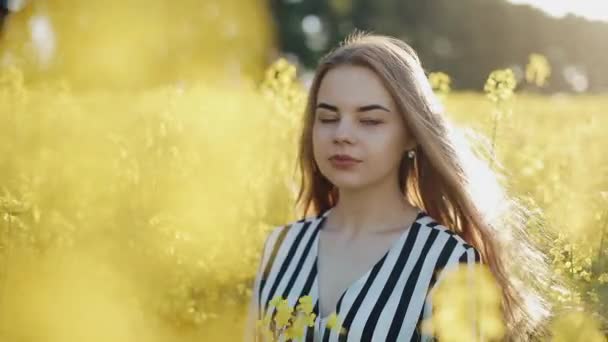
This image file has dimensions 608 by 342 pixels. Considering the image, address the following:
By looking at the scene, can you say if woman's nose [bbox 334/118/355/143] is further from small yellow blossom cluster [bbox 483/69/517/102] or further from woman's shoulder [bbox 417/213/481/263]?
small yellow blossom cluster [bbox 483/69/517/102]

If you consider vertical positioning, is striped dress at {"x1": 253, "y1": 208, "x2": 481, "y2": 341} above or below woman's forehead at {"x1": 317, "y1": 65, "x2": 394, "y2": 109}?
below

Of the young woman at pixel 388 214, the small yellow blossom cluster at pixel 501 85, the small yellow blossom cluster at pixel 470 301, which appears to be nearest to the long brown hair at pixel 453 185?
the young woman at pixel 388 214

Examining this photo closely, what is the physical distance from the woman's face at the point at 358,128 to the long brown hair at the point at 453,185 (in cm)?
3

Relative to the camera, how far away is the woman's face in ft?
9.64

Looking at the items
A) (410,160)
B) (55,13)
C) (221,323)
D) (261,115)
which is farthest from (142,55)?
(410,160)

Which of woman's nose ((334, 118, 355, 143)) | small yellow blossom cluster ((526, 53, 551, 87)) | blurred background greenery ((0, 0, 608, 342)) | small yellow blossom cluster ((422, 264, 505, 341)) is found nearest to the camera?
small yellow blossom cluster ((422, 264, 505, 341))

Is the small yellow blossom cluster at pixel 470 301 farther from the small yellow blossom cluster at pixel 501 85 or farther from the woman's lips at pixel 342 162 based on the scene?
the small yellow blossom cluster at pixel 501 85

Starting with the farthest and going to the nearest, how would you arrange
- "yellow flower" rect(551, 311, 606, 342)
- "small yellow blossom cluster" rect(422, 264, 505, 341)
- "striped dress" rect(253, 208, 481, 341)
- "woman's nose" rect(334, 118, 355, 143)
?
"woman's nose" rect(334, 118, 355, 143) < "striped dress" rect(253, 208, 481, 341) < "small yellow blossom cluster" rect(422, 264, 505, 341) < "yellow flower" rect(551, 311, 606, 342)

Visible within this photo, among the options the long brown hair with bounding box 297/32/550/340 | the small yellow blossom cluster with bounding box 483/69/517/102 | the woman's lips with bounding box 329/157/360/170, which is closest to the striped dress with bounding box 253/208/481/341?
the long brown hair with bounding box 297/32/550/340

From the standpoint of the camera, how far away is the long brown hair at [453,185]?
3.00 meters

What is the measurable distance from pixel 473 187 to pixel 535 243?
282 mm

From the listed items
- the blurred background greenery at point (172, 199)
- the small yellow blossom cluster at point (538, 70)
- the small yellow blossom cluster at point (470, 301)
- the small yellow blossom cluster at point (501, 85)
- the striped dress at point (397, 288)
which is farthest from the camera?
the small yellow blossom cluster at point (538, 70)

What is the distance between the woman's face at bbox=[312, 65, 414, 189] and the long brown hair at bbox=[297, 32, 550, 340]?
0.03m

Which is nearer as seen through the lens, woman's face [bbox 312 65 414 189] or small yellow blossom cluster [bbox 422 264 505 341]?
small yellow blossom cluster [bbox 422 264 505 341]
